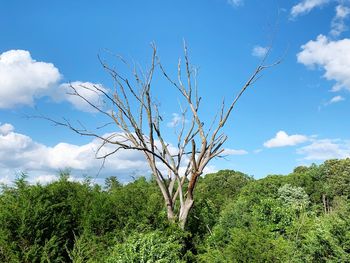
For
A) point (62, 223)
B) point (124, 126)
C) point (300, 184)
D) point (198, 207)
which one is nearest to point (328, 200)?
point (300, 184)

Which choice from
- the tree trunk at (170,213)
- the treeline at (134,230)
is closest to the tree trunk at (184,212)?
the tree trunk at (170,213)

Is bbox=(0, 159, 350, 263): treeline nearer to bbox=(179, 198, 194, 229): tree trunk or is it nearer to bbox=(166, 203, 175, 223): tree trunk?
bbox=(166, 203, 175, 223): tree trunk

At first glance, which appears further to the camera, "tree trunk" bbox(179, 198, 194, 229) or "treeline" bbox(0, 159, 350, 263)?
"tree trunk" bbox(179, 198, 194, 229)

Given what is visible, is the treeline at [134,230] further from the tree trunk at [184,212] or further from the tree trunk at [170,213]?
the tree trunk at [184,212]

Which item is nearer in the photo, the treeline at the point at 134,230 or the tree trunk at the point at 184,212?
the treeline at the point at 134,230

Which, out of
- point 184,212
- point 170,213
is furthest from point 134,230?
point 170,213

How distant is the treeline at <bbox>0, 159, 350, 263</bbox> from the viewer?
992 cm

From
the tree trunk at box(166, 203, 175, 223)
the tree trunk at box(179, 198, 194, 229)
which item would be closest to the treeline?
the tree trunk at box(166, 203, 175, 223)

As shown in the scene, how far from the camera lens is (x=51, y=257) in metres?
11.7

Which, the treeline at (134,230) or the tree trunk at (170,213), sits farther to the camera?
the tree trunk at (170,213)

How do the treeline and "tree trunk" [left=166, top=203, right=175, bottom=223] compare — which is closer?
the treeline

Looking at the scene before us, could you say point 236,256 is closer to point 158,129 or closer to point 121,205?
point 121,205

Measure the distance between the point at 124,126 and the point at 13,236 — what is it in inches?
259

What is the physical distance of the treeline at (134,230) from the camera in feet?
32.6
